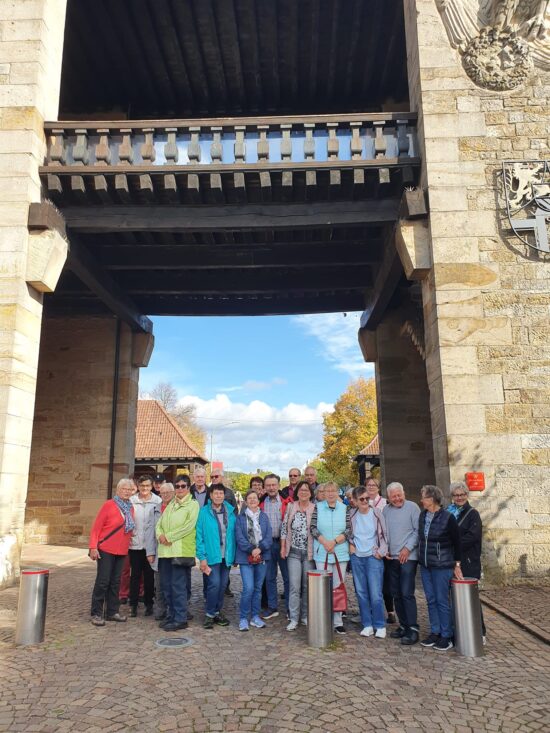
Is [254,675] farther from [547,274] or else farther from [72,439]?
[72,439]

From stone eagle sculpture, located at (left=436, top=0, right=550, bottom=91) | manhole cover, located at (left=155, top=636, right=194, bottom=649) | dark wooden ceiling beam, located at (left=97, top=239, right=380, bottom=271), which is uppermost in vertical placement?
stone eagle sculpture, located at (left=436, top=0, right=550, bottom=91)

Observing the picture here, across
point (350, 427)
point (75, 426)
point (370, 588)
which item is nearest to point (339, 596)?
point (370, 588)

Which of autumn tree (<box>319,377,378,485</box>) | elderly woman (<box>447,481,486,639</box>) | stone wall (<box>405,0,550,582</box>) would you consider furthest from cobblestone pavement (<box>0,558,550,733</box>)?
autumn tree (<box>319,377,378,485</box>)

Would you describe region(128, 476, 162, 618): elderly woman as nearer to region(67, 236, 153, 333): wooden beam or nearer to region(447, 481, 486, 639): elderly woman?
region(447, 481, 486, 639): elderly woman

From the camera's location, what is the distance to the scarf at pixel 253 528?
5641 millimetres

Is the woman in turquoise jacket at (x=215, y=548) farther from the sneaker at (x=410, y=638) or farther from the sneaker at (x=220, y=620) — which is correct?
the sneaker at (x=410, y=638)

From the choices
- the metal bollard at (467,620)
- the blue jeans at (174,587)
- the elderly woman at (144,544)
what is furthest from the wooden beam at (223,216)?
the metal bollard at (467,620)

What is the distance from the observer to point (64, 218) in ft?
29.4

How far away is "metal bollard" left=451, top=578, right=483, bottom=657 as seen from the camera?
15.1ft

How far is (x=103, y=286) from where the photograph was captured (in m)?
11.1

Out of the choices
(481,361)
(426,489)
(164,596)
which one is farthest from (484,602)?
(164,596)

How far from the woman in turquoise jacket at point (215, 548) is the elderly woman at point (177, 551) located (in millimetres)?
101

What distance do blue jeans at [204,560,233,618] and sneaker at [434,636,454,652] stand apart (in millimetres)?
2171

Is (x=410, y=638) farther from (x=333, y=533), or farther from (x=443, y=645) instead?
(x=333, y=533)
